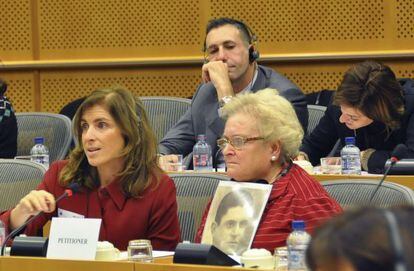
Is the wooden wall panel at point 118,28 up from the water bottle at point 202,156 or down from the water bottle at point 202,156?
up

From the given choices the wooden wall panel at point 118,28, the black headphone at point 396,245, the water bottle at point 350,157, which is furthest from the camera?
the wooden wall panel at point 118,28

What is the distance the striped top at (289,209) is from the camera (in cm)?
317

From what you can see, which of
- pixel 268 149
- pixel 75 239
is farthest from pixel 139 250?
pixel 268 149

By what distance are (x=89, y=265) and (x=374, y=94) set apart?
8.39ft

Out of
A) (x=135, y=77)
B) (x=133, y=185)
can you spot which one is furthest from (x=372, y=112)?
(x=135, y=77)

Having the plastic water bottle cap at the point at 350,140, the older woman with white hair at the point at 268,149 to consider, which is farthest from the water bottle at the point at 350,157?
the older woman with white hair at the point at 268,149

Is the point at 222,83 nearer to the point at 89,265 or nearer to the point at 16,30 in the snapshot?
the point at 89,265

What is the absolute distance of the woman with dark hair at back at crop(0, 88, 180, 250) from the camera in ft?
11.7

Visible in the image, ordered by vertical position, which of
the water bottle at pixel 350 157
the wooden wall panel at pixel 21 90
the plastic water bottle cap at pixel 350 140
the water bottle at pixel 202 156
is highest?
the plastic water bottle cap at pixel 350 140

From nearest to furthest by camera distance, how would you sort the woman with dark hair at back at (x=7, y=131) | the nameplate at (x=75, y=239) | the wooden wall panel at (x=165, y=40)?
1. the nameplate at (x=75, y=239)
2. the woman with dark hair at back at (x=7, y=131)
3. the wooden wall panel at (x=165, y=40)

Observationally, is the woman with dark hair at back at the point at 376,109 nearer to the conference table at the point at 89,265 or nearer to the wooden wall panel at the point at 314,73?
the conference table at the point at 89,265

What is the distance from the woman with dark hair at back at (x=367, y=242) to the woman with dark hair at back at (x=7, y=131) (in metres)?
5.13

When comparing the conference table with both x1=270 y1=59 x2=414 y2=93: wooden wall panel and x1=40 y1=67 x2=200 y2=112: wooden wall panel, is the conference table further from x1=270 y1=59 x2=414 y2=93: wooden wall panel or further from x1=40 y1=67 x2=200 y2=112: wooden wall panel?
x1=40 y1=67 x2=200 y2=112: wooden wall panel

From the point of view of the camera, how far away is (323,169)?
4930mm
